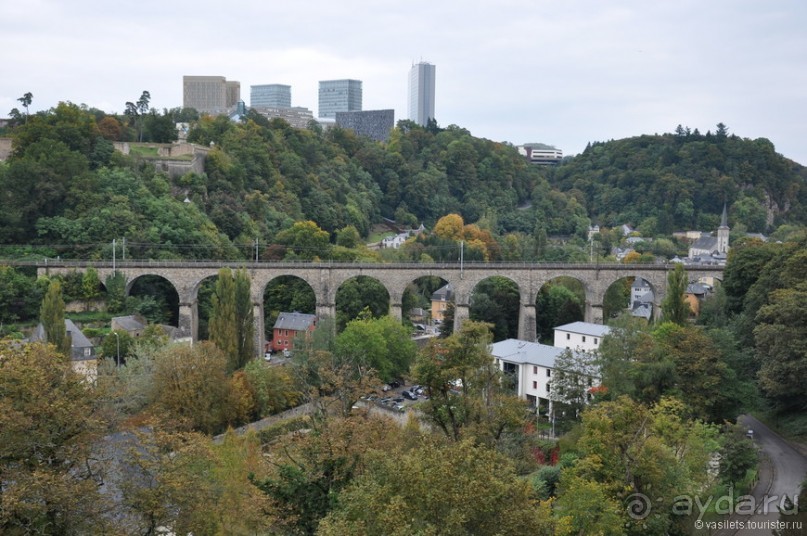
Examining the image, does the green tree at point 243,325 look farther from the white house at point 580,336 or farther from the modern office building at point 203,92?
the modern office building at point 203,92

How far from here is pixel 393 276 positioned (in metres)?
50.8

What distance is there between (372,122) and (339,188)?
9325cm

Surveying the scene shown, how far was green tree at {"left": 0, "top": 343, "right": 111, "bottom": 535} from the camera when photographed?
12719 millimetres

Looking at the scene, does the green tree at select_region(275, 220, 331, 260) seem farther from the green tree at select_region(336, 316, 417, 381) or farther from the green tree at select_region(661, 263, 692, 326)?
the green tree at select_region(661, 263, 692, 326)

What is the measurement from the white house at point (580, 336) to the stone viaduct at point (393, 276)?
21.7 ft

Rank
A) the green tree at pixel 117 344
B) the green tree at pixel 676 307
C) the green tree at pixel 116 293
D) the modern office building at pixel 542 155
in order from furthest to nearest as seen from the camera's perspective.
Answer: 1. the modern office building at pixel 542 155
2. the green tree at pixel 116 293
3. the green tree at pixel 117 344
4. the green tree at pixel 676 307

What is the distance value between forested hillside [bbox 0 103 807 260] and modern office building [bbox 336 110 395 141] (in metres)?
44.7

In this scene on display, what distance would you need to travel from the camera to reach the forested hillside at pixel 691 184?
113875mm

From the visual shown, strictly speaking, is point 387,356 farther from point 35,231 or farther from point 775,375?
point 35,231

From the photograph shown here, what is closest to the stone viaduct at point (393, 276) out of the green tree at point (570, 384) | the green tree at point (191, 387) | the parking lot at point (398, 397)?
the parking lot at point (398, 397)

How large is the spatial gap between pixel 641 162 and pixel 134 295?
333 feet

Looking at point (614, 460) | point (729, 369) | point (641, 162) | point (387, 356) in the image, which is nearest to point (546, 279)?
point (387, 356)

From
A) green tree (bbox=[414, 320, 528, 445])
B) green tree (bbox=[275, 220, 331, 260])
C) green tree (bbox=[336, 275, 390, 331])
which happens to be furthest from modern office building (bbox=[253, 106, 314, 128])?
green tree (bbox=[414, 320, 528, 445])

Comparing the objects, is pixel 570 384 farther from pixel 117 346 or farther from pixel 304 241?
pixel 304 241
